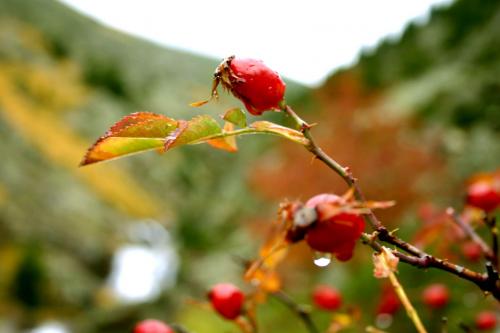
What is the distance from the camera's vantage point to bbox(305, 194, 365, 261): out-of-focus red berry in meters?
0.30

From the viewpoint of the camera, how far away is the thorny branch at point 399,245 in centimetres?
31

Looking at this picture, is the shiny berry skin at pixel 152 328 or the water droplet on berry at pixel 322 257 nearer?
the water droplet on berry at pixel 322 257

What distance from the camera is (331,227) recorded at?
1.00 feet

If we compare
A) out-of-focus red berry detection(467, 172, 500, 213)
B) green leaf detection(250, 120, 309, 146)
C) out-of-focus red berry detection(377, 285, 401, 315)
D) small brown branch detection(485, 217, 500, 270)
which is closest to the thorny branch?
green leaf detection(250, 120, 309, 146)

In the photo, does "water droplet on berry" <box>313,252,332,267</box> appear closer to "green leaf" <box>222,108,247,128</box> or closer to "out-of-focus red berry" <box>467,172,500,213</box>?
"green leaf" <box>222,108,247,128</box>

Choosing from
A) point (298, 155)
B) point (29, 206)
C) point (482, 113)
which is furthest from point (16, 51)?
point (482, 113)

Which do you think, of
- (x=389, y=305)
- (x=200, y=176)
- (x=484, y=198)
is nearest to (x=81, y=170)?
(x=200, y=176)

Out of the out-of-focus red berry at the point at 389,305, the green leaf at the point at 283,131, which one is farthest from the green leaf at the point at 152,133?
the out-of-focus red berry at the point at 389,305

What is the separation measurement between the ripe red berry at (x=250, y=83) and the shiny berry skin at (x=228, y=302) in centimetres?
26

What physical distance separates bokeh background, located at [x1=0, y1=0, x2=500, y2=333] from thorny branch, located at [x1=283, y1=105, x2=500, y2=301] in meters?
0.34

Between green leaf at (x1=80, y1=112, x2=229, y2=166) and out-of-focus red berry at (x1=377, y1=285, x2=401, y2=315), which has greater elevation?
out-of-focus red berry at (x1=377, y1=285, x2=401, y2=315)

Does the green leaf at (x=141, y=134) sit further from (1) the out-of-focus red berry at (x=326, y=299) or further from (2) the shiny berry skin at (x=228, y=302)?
(1) the out-of-focus red berry at (x=326, y=299)

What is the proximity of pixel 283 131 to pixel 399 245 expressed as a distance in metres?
0.10

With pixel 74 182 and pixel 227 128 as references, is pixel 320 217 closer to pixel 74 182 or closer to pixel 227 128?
pixel 227 128
